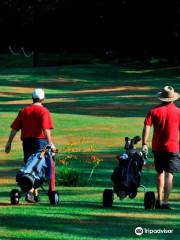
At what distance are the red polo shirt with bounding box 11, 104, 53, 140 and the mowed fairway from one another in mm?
1096

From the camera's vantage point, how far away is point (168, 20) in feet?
240

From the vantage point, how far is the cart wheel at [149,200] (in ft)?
44.4

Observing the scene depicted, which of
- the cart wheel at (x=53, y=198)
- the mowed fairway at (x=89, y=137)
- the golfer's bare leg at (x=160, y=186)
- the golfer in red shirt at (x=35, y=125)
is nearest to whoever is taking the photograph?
the mowed fairway at (x=89, y=137)

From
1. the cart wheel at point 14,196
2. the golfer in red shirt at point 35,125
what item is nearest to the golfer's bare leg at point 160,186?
the golfer in red shirt at point 35,125

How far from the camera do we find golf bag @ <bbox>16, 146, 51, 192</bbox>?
13695 mm

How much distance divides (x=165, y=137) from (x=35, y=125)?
6.73 feet

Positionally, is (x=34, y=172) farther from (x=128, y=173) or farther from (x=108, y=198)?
(x=128, y=173)

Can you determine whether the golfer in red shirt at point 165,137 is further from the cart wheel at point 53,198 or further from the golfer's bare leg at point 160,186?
the cart wheel at point 53,198

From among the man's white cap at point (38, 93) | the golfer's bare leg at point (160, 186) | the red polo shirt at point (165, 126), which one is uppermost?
the man's white cap at point (38, 93)

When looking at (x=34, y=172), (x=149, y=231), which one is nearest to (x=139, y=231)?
(x=149, y=231)

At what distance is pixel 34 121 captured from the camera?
1448cm

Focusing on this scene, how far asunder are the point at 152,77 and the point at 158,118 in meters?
57.3

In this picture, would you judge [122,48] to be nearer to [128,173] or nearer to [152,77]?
[152,77]

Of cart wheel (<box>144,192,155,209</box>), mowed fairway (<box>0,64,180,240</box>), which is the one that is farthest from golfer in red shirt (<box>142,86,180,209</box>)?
mowed fairway (<box>0,64,180,240</box>)
